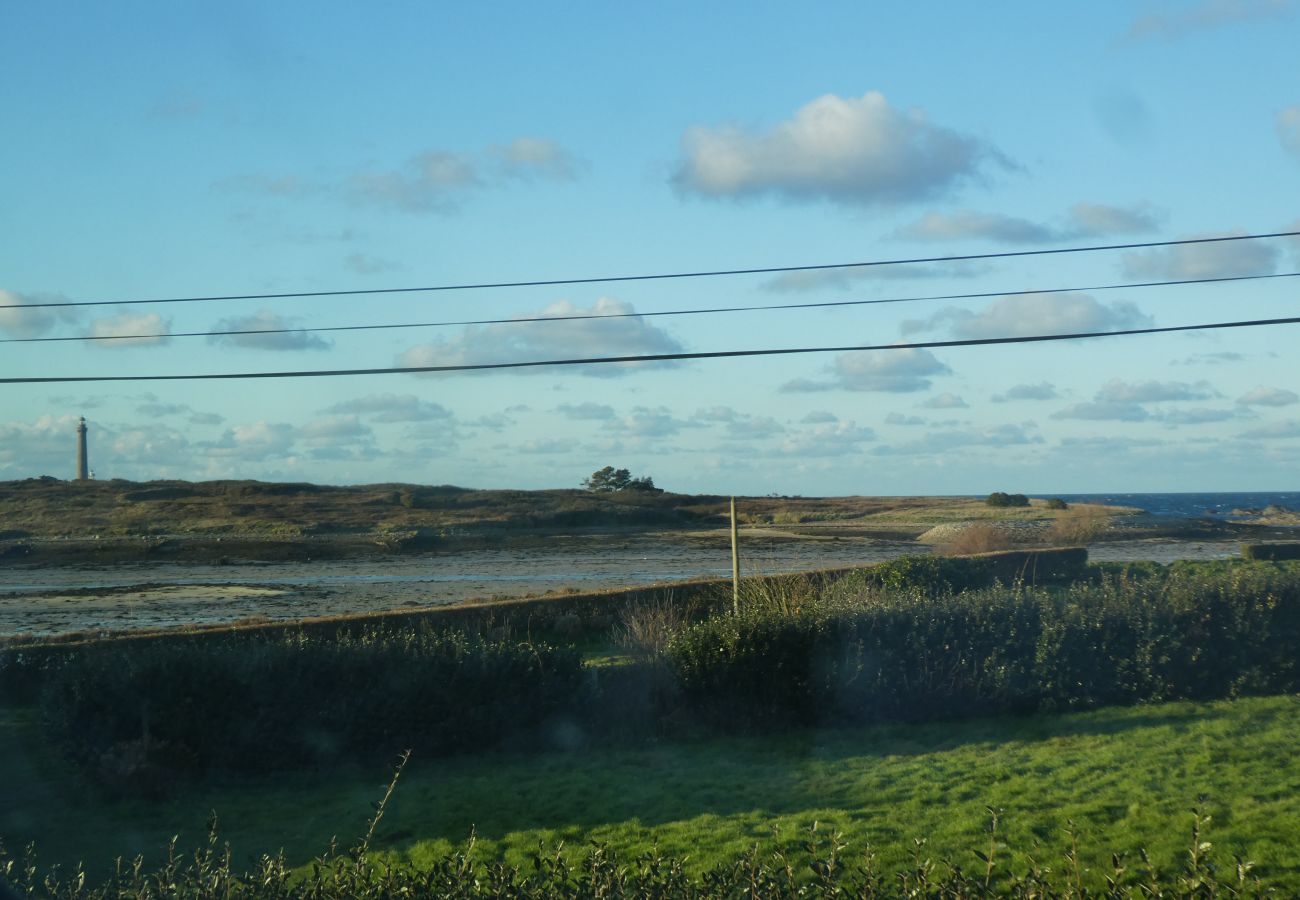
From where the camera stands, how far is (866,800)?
38.2ft

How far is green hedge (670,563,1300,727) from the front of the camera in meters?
15.8

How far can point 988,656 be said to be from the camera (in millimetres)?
15867

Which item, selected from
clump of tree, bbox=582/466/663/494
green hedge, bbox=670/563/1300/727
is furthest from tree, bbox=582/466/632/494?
green hedge, bbox=670/563/1300/727

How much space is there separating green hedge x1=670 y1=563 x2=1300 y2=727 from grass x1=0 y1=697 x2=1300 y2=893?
0.53 m

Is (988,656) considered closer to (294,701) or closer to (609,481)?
(294,701)

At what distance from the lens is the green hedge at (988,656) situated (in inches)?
622

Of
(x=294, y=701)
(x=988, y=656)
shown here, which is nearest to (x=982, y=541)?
(x=988, y=656)

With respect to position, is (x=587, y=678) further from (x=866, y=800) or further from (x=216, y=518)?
(x=216, y=518)

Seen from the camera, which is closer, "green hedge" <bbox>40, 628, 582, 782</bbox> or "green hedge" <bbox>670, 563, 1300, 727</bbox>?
"green hedge" <bbox>40, 628, 582, 782</bbox>

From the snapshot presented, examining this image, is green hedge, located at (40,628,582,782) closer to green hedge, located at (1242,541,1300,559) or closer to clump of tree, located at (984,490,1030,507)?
green hedge, located at (1242,541,1300,559)

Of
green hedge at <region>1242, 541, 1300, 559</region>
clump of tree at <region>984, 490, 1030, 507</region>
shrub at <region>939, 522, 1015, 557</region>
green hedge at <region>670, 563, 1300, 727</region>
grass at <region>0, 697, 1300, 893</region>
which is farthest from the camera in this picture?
clump of tree at <region>984, 490, 1030, 507</region>

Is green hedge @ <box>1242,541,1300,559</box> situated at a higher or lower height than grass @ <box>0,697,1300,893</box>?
higher

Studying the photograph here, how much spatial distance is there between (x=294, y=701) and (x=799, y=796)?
271 inches

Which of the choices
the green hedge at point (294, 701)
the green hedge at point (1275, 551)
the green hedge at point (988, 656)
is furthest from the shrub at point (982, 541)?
the green hedge at point (294, 701)
